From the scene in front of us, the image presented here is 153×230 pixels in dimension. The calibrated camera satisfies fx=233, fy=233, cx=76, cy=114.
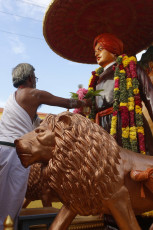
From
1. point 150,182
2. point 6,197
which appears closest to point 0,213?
point 6,197

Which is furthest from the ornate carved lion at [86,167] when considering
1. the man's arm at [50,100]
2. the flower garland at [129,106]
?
the man's arm at [50,100]

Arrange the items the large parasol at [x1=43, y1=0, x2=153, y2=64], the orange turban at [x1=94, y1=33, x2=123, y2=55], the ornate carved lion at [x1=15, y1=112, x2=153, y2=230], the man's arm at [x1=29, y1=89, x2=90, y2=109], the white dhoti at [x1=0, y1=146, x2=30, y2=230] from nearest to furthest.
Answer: the ornate carved lion at [x1=15, y1=112, x2=153, y2=230], the white dhoti at [x1=0, y1=146, x2=30, y2=230], the man's arm at [x1=29, y1=89, x2=90, y2=109], the large parasol at [x1=43, y1=0, x2=153, y2=64], the orange turban at [x1=94, y1=33, x2=123, y2=55]

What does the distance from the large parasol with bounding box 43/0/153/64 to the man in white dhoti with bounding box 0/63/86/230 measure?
60cm

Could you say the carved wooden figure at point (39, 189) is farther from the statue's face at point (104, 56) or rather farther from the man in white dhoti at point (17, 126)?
the statue's face at point (104, 56)

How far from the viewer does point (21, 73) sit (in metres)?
2.48

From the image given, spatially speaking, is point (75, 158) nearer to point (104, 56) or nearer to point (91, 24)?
point (104, 56)

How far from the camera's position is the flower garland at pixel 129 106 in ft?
6.91

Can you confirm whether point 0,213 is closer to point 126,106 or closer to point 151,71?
point 126,106

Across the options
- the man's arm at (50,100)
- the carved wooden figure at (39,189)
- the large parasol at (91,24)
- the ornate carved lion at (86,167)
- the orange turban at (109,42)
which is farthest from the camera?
the carved wooden figure at (39,189)

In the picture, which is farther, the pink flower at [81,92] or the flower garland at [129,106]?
the pink flower at [81,92]

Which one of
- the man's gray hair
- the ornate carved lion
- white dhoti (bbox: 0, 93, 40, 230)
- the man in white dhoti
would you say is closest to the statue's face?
the man in white dhoti

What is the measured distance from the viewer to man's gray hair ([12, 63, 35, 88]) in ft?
8.09

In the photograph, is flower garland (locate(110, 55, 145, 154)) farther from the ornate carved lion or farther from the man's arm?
the ornate carved lion

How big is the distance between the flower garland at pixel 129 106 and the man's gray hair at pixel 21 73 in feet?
3.04
